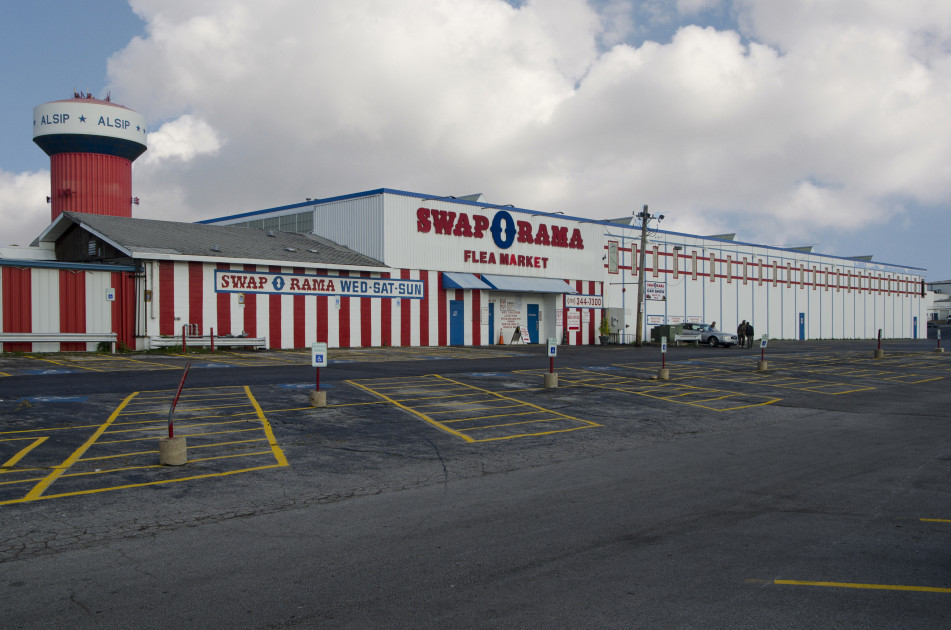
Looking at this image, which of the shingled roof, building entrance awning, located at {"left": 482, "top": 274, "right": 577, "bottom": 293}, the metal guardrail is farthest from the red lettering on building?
the metal guardrail

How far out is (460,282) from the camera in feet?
120

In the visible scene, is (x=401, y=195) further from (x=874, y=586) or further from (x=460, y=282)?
(x=874, y=586)

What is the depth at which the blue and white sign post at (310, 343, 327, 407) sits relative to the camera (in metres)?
13.7

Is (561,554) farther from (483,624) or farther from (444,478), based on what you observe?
(444,478)

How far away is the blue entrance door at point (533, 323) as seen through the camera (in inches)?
1654

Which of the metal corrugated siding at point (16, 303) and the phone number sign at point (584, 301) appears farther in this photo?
the phone number sign at point (584, 301)

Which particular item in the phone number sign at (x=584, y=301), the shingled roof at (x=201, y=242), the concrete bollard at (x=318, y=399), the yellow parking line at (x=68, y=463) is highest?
the shingled roof at (x=201, y=242)

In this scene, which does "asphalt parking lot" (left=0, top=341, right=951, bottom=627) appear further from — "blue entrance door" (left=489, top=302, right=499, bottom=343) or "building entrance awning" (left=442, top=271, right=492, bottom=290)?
"blue entrance door" (left=489, top=302, right=499, bottom=343)

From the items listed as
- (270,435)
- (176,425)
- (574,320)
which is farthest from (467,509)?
(574,320)

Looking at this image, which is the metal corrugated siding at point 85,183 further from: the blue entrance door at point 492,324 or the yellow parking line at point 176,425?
the yellow parking line at point 176,425

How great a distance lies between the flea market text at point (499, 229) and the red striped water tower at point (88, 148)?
2121cm

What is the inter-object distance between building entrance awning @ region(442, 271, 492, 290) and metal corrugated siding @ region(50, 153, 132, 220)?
21889 millimetres

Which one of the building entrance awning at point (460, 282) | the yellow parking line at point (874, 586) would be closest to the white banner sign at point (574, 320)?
the building entrance awning at point (460, 282)

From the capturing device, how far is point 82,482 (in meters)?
8.55
